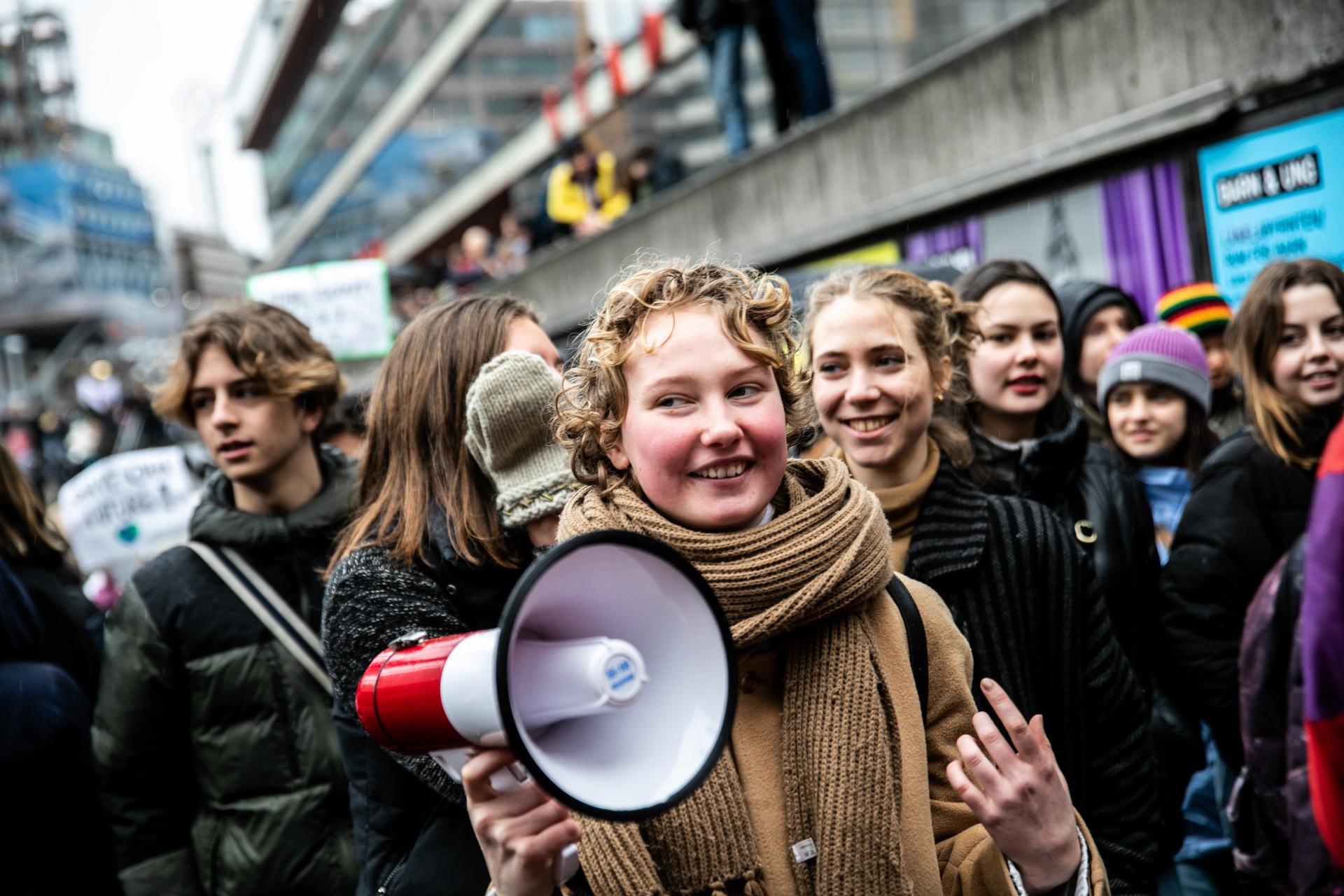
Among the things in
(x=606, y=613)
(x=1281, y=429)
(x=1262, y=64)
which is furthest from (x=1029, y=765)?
(x=1262, y=64)

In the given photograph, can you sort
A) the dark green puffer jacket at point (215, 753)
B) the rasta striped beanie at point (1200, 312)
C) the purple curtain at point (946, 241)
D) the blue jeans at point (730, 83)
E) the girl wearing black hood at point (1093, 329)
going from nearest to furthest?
the dark green puffer jacket at point (215, 753), the girl wearing black hood at point (1093, 329), the rasta striped beanie at point (1200, 312), the purple curtain at point (946, 241), the blue jeans at point (730, 83)

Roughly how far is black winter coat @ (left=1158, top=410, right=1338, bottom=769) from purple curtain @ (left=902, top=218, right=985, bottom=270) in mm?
4317

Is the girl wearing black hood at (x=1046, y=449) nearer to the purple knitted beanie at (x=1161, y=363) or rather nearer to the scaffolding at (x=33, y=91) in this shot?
the purple knitted beanie at (x=1161, y=363)

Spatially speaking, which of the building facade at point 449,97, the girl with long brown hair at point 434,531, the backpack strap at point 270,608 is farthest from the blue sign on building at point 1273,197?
the backpack strap at point 270,608

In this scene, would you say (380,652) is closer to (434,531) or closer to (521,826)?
(434,531)

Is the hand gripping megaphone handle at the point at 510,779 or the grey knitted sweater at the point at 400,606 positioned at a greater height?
the grey knitted sweater at the point at 400,606

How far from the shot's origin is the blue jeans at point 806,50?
8.71 m

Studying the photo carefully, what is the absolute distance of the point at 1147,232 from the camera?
660 centimetres

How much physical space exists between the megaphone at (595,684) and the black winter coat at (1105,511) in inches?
72.7

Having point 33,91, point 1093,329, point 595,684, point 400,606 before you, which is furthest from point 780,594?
point 33,91

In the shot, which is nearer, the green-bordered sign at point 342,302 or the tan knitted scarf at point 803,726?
the tan knitted scarf at point 803,726

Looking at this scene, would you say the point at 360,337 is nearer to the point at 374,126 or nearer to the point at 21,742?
the point at 21,742

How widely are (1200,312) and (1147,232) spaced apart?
1.72 metres

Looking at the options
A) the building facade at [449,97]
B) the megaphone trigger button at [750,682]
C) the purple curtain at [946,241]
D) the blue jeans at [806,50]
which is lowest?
the megaphone trigger button at [750,682]
